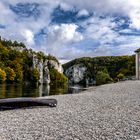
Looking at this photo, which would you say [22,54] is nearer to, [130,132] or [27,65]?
[27,65]

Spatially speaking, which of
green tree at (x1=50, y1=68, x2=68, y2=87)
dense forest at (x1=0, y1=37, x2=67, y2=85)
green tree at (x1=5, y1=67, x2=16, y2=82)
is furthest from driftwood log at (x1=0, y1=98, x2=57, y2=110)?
green tree at (x1=50, y1=68, x2=68, y2=87)

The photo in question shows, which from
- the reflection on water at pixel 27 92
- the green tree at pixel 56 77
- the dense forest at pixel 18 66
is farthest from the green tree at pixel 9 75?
the reflection on water at pixel 27 92

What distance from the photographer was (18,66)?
486 ft

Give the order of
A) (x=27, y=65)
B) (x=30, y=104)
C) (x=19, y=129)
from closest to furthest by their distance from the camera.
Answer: (x=19, y=129) < (x=30, y=104) < (x=27, y=65)

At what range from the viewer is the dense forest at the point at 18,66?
132262mm

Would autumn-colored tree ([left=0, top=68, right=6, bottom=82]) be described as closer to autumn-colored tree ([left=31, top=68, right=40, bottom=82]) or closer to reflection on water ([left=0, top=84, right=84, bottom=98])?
autumn-colored tree ([left=31, top=68, right=40, bottom=82])

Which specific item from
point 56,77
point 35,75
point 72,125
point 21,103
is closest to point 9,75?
point 35,75

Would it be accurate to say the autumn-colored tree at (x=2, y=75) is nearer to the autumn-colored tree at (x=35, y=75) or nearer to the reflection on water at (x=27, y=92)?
the autumn-colored tree at (x=35, y=75)

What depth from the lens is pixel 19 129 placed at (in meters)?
16.5

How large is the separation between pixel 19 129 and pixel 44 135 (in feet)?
6.63

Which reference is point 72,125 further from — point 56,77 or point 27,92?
point 56,77

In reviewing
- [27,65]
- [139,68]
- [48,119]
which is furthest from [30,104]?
[27,65]

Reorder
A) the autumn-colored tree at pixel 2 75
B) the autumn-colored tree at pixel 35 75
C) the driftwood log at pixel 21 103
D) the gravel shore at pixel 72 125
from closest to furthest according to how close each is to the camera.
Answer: the gravel shore at pixel 72 125, the driftwood log at pixel 21 103, the autumn-colored tree at pixel 2 75, the autumn-colored tree at pixel 35 75

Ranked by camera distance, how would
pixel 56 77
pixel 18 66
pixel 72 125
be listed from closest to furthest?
1. pixel 72 125
2. pixel 18 66
3. pixel 56 77
